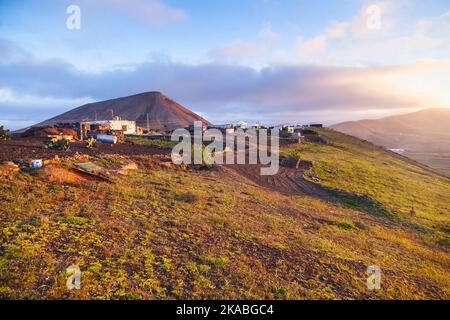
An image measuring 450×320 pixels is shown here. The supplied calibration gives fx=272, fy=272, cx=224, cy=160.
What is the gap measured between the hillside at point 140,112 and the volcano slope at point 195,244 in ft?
400

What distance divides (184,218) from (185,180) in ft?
22.7

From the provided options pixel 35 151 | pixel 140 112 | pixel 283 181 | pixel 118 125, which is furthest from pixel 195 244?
pixel 140 112

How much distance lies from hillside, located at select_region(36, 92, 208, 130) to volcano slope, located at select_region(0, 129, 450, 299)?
122 metres

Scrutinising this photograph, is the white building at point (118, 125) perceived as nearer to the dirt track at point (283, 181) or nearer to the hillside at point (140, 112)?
the dirt track at point (283, 181)

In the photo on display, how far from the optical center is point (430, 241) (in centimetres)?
1445

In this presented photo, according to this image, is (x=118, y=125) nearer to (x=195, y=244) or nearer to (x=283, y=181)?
(x=283, y=181)

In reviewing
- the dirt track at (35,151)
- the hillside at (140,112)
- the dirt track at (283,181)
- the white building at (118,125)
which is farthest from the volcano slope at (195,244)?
the hillside at (140,112)

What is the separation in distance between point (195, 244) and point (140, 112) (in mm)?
153537

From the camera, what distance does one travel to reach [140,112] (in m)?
152

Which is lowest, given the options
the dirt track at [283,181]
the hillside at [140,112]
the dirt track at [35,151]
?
the dirt track at [283,181]

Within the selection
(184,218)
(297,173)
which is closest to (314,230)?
(184,218)

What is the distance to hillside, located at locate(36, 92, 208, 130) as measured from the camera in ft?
464

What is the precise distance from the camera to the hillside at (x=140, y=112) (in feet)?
464

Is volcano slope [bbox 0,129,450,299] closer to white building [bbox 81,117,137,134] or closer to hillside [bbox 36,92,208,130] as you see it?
white building [bbox 81,117,137,134]
